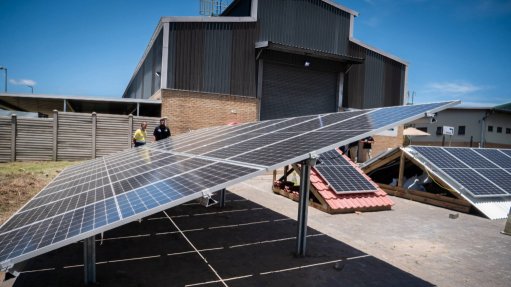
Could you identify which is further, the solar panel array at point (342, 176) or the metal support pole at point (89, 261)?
the solar panel array at point (342, 176)

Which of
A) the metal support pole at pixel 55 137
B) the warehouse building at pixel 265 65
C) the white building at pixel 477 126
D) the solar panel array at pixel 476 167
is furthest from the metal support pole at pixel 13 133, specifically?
the white building at pixel 477 126

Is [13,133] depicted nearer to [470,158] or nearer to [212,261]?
[212,261]

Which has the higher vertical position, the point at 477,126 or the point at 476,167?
the point at 477,126

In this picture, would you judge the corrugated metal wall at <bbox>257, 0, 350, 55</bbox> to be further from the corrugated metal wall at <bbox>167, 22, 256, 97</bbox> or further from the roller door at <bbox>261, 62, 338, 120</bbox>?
the roller door at <bbox>261, 62, 338, 120</bbox>

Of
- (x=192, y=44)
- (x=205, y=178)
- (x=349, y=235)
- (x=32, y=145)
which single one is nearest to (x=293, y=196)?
(x=349, y=235)

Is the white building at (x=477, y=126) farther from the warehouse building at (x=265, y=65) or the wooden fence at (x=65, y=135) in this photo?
the wooden fence at (x=65, y=135)

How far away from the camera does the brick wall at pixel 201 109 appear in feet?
63.7

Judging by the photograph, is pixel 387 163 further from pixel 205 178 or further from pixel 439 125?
pixel 439 125

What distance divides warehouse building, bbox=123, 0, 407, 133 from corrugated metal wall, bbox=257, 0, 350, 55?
0.22ft

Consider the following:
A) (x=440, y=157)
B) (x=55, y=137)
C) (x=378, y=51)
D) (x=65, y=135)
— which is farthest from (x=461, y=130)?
(x=55, y=137)

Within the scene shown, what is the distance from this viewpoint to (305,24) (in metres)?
23.2

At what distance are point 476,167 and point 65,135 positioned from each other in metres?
20.3

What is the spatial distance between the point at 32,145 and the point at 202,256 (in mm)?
16725

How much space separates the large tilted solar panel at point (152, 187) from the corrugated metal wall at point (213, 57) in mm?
14739
